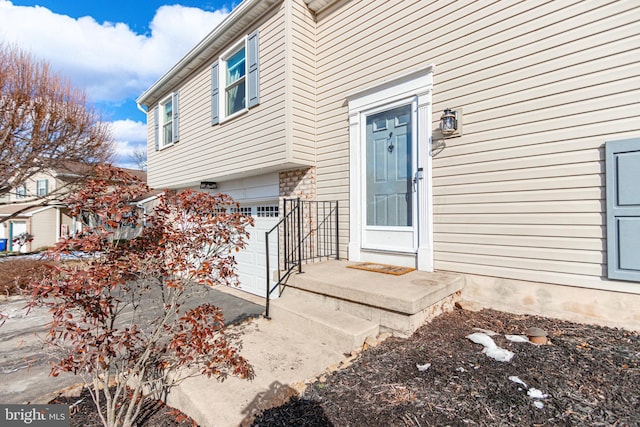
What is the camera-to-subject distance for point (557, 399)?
175 centimetres

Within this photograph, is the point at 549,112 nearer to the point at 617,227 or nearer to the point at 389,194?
the point at 617,227

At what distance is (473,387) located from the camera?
6.29ft

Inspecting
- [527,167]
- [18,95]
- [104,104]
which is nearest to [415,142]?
[527,167]

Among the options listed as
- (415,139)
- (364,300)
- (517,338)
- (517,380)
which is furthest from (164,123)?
(517,380)

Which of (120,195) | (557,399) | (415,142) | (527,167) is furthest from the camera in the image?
(415,142)

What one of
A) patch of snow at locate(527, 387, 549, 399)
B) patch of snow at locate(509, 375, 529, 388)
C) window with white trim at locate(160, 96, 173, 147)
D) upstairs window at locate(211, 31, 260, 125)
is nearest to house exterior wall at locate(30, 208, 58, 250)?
window with white trim at locate(160, 96, 173, 147)

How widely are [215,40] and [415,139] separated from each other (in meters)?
4.81

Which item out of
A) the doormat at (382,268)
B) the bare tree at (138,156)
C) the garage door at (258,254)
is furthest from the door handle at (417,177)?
the bare tree at (138,156)

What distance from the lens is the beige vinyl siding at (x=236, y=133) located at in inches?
195

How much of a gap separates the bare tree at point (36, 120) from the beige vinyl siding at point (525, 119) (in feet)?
27.2

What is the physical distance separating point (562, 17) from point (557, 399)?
136 inches

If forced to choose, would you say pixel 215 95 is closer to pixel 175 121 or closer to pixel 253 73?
pixel 253 73

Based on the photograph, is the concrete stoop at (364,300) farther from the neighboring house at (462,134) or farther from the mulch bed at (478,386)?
the neighboring house at (462,134)

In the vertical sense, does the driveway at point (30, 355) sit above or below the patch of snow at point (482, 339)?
below
